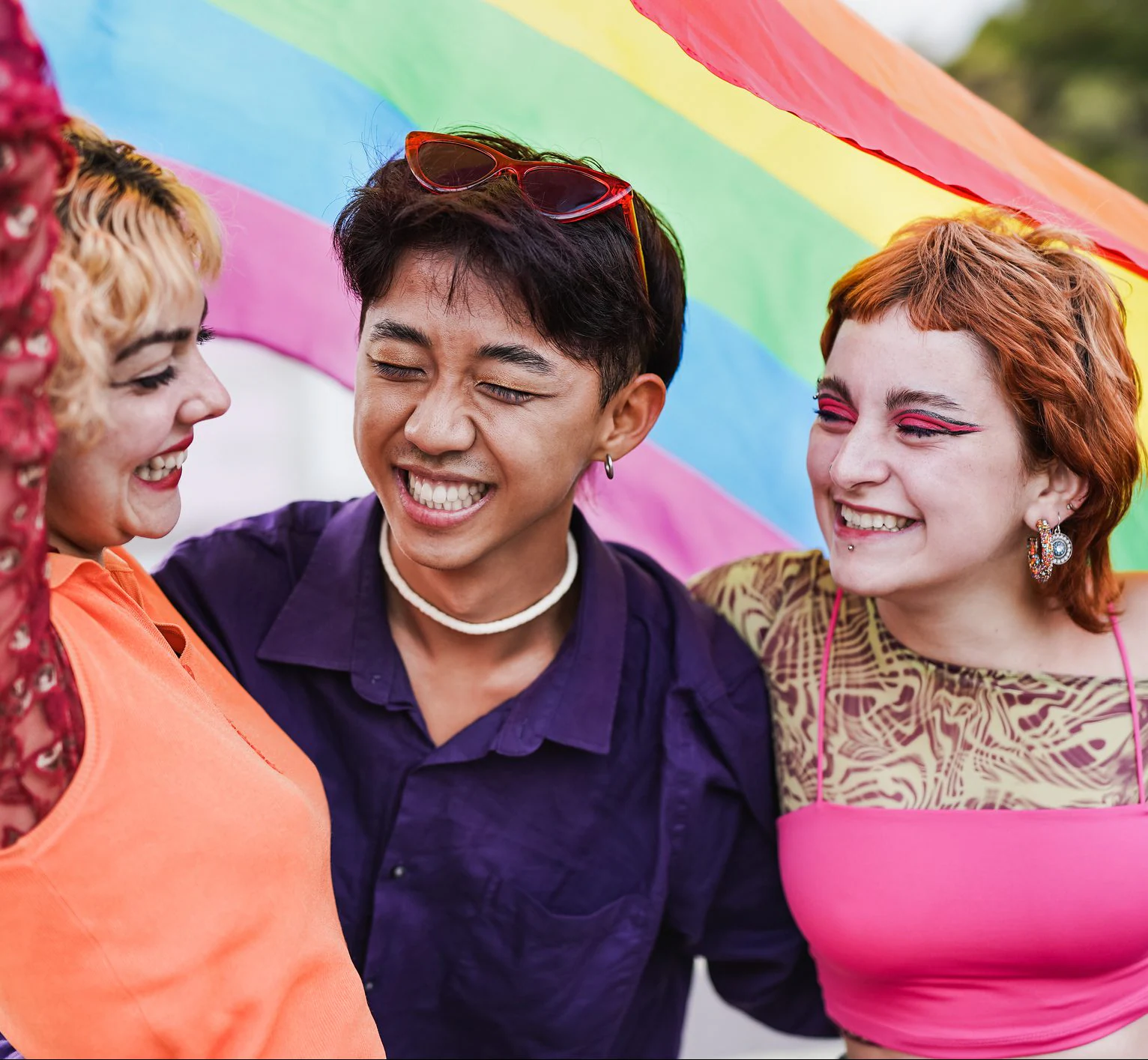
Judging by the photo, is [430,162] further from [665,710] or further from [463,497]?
[665,710]

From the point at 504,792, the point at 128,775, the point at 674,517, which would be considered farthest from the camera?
the point at 674,517

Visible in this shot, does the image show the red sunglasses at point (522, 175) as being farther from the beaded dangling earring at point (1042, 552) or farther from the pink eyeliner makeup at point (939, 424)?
the beaded dangling earring at point (1042, 552)

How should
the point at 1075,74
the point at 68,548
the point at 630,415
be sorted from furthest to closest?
the point at 1075,74 → the point at 630,415 → the point at 68,548

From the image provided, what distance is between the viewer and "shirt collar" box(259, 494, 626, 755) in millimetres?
2203

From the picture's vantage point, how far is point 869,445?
2.06 meters

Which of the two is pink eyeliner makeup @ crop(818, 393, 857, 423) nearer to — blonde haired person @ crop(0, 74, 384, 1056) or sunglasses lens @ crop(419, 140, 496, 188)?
sunglasses lens @ crop(419, 140, 496, 188)

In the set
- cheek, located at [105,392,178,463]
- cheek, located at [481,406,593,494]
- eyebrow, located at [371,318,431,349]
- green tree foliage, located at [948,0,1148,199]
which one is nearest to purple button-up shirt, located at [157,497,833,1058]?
cheek, located at [481,406,593,494]

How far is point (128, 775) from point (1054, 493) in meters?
1.56

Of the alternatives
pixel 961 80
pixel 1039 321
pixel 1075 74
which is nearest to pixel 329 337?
pixel 1039 321

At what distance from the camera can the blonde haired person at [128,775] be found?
1224mm

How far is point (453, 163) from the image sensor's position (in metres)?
2.06

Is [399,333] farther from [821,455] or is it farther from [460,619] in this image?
[821,455]

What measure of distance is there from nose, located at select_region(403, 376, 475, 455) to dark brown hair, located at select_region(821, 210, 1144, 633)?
69cm

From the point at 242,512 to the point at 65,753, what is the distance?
8.69 ft
